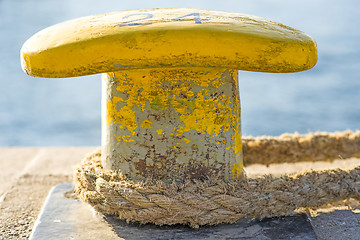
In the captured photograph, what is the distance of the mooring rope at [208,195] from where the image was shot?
1510mm

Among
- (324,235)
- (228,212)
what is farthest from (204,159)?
(324,235)

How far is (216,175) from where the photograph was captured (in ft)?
5.19

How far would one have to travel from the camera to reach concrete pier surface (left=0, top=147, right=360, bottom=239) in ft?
5.49

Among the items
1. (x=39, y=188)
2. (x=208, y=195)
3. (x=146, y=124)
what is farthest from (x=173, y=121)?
(x=39, y=188)

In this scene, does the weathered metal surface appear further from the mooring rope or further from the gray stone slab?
the gray stone slab

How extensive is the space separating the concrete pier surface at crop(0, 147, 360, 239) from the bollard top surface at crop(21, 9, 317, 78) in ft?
1.75

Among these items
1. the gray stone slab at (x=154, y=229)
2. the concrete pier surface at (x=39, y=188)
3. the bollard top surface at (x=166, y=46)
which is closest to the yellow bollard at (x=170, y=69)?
the bollard top surface at (x=166, y=46)

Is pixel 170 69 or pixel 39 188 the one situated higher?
pixel 170 69

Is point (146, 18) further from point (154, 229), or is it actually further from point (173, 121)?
point (154, 229)

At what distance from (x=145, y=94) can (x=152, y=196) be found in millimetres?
293

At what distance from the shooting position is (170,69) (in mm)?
1498

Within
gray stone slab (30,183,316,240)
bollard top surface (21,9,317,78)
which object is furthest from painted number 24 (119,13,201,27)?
gray stone slab (30,183,316,240)

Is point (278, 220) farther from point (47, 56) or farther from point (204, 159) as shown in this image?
point (47, 56)

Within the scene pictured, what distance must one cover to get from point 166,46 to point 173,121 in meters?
0.27
